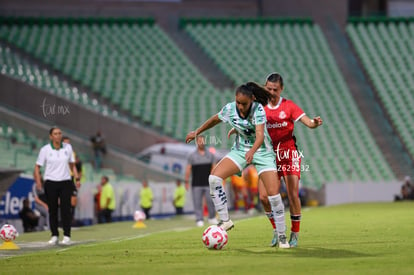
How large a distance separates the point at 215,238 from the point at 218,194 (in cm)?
59

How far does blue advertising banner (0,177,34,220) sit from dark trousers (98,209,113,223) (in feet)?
13.4

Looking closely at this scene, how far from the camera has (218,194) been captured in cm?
1236

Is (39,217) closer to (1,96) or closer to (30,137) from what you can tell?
(30,137)

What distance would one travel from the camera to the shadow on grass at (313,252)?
1139 cm

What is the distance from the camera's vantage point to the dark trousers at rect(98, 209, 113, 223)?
28770 millimetres

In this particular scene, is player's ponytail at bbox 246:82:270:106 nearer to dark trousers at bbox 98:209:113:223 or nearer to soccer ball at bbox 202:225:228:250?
soccer ball at bbox 202:225:228:250

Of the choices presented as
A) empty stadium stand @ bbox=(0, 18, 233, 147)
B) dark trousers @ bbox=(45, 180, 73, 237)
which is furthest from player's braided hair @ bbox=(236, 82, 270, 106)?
empty stadium stand @ bbox=(0, 18, 233, 147)

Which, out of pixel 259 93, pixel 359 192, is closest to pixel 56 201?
pixel 259 93

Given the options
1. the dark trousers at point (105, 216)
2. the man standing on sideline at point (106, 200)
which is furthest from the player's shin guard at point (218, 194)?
the dark trousers at point (105, 216)

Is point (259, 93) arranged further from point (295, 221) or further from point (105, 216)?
point (105, 216)

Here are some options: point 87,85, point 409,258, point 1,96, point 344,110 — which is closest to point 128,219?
point 1,96

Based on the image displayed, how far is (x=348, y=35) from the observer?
5059 centimetres

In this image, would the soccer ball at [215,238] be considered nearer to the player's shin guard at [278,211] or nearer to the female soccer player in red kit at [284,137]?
the player's shin guard at [278,211]

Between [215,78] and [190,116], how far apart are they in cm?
573
